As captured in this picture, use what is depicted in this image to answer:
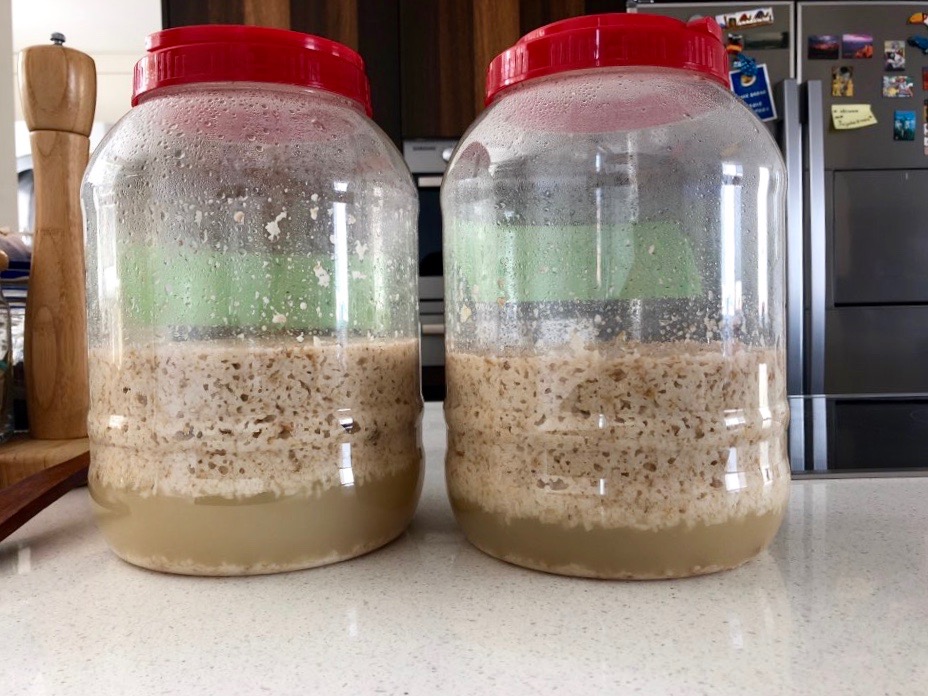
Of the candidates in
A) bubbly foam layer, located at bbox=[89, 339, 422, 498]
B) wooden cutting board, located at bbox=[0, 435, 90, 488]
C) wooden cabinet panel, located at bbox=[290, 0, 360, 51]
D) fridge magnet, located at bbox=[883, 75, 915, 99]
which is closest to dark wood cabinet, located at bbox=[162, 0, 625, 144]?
wooden cabinet panel, located at bbox=[290, 0, 360, 51]

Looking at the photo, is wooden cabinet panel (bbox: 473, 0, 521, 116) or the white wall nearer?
wooden cabinet panel (bbox: 473, 0, 521, 116)

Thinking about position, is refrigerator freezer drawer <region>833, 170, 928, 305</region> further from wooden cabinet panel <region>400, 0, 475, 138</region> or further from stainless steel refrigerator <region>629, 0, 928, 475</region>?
wooden cabinet panel <region>400, 0, 475, 138</region>

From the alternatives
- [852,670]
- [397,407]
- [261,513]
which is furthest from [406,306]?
[852,670]

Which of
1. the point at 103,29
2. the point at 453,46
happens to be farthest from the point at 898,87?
the point at 103,29

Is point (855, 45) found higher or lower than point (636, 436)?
higher

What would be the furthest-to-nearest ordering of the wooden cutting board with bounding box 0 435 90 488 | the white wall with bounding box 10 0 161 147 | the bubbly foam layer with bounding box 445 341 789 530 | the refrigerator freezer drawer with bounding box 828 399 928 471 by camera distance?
the white wall with bounding box 10 0 161 147, the refrigerator freezer drawer with bounding box 828 399 928 471, the wooden cutting board with bounding box 0 435 90 488, the bubbly foam layer with bounding box 445 341 789 530

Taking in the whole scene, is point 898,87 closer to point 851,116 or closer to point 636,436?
point 851,116

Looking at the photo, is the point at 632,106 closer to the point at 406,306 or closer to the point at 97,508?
the point at 406,306
